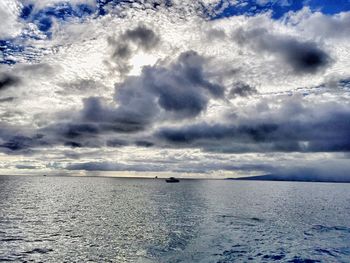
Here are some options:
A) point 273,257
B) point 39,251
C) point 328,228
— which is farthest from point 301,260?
point 39,251

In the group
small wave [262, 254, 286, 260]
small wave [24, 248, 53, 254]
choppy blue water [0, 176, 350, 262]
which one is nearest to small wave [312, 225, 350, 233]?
choppy blue water [0, 176, 350, 262]

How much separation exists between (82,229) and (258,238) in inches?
1499

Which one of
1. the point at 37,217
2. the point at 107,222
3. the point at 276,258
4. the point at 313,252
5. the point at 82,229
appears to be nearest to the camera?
the point at 276,258

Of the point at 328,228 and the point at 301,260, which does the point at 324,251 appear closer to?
the point at 301,260

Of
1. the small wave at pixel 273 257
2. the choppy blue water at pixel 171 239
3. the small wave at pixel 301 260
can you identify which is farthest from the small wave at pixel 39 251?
the small wave at pixel 301 260

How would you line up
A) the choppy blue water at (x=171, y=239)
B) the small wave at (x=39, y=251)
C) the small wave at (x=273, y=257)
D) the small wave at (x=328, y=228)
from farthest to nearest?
the small wave at (x=328, y=228), the small wave at (x=39, y=251), the choppy blue water at (x=171, y=239), the small wave at (x=273, y=257)

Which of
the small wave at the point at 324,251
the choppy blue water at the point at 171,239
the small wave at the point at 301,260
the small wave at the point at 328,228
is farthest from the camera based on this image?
the small wave at the point at 328,228

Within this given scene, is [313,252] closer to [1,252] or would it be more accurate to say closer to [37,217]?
[1,252]

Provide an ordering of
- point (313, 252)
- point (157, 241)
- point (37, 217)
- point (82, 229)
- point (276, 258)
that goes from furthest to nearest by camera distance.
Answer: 1. point (37, 217)
2. point (82, 229)
3. point (157, 241)
4. point (313, 252)
5. point (276, 258)

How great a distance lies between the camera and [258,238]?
5719 cm

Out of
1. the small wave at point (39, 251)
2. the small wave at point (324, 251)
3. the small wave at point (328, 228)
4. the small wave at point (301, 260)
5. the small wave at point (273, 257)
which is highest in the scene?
the small wave at point (328, 228)

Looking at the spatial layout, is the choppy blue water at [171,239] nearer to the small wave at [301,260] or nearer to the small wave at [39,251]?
the small wave at [39,251]

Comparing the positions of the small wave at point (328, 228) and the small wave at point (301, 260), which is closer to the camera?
the small wave at point (301, 260)

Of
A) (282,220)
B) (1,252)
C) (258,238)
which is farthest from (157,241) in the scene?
(282,220)
